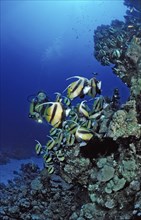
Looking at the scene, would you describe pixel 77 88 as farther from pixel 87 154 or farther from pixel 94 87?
pixel 87 154

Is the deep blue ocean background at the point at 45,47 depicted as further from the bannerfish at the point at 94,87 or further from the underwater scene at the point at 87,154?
the bannerfish at the point at 94,87

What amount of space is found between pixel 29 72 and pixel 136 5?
3749 inches

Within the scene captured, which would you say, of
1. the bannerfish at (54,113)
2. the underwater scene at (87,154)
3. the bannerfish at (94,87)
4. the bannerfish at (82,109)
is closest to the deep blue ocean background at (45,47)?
the underwater scene at (87,154)

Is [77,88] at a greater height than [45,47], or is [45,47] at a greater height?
[45,47]

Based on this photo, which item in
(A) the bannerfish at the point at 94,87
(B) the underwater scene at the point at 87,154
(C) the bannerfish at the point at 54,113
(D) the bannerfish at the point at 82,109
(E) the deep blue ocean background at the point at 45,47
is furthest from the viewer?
(E) the deep blue ocean background at the point at 45,47

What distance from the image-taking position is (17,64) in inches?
4136

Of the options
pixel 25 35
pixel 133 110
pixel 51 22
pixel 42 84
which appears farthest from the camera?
pixel 51 22

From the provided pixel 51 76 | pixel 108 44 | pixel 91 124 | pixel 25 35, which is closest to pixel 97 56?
pixel 108 44

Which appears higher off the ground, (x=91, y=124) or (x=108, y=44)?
(x=108, y=44)

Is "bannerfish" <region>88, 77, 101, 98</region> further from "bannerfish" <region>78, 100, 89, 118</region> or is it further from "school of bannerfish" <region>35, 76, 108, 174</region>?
"bannerfish" <region>78, 100, 89, 118</region>

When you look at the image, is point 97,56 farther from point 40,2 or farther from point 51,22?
point 51,22

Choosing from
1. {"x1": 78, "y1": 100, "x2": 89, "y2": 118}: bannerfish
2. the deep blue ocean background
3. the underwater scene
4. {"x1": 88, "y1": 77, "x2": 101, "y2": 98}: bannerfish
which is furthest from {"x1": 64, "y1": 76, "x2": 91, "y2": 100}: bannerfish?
the deep blue ocean background

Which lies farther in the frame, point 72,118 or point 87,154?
point 87,154

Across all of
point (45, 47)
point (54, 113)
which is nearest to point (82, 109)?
point (54, 113)
